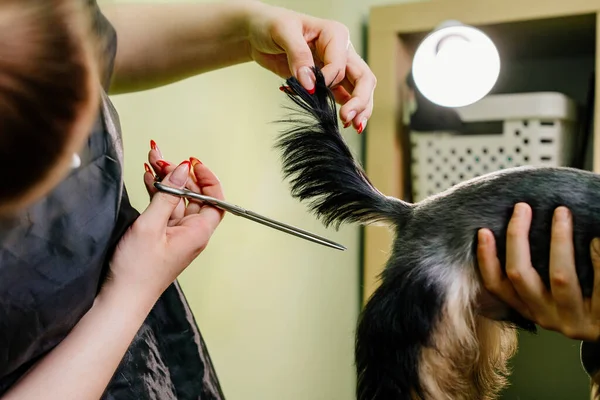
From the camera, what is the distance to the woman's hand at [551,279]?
0.63m

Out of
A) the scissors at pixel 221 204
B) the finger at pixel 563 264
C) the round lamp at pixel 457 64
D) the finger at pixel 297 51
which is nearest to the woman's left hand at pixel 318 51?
the finger at pixel 297 51

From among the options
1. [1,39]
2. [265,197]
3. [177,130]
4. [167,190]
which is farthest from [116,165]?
[265,197]

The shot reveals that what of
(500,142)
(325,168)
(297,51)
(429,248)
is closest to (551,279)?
(429,248)

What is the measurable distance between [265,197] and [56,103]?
26.8 inches

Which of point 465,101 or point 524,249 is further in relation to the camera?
point 465,101

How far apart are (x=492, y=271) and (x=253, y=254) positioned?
1.73ft

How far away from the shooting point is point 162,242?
577 mm

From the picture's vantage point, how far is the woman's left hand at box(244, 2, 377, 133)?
71cm

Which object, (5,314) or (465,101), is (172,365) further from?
(465,101)

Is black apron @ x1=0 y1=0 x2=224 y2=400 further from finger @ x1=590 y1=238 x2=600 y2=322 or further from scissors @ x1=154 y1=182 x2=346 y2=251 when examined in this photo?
finger @ x1=590 y1=238 x2=600 y2=322

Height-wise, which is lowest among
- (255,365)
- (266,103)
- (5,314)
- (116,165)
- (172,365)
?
(255,365)

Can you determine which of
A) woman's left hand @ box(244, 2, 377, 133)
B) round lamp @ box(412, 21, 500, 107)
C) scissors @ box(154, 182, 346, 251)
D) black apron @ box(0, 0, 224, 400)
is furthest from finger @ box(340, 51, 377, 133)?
round lamp @ box(412, 21, 500, 107)

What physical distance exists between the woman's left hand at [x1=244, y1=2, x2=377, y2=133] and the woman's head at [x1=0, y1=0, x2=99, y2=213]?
28 centimetres

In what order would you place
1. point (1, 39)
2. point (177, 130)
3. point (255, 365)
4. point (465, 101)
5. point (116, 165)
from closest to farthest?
point (1, 39) → point (116, 165) → point (177, 130) → point (255, 365) → point (465, 101)
